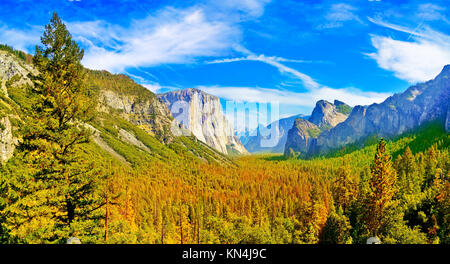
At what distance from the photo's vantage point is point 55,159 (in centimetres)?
1655

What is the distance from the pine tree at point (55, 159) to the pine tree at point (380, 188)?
1339 inches

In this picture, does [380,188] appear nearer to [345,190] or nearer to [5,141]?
[345,190]

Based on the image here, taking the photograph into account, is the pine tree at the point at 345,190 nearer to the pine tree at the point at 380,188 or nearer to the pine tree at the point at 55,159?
the pine tree at the point at 380,188

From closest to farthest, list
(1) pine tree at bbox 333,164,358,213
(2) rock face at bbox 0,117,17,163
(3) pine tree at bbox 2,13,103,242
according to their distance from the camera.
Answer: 1. (3) pine tree at bbox 2,13,103,242
2. (1) pine tree at bbox 333,164,358,213
3. (2) rock face at bbox 0,117,17,163

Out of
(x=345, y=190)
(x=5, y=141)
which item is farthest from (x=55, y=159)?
(x=5, y=141)

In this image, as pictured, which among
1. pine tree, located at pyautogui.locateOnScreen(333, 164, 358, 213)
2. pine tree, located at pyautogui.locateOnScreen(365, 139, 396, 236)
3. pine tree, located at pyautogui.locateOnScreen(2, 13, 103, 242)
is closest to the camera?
pine tree, located at pyautogui.locateOnScreen(2, 13, 103, 242)

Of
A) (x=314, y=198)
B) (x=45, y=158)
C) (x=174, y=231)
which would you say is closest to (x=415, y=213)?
(x=314, y=198)

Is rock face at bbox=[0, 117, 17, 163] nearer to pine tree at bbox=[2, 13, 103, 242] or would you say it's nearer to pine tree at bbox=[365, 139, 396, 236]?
pine tree at bbox=[2, 13, 103, 242]

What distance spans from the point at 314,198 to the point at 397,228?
14587mm

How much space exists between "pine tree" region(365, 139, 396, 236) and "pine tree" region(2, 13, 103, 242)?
3400 cm

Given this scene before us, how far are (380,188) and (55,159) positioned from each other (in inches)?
1486

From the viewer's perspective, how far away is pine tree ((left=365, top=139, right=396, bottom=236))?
102 feet

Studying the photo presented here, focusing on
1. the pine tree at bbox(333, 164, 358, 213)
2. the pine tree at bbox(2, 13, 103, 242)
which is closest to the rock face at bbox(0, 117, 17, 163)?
the pine tree at bbox(2, 13, 103, 242)

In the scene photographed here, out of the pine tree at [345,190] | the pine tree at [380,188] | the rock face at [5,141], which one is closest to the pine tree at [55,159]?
the pine tree at [380,188]
